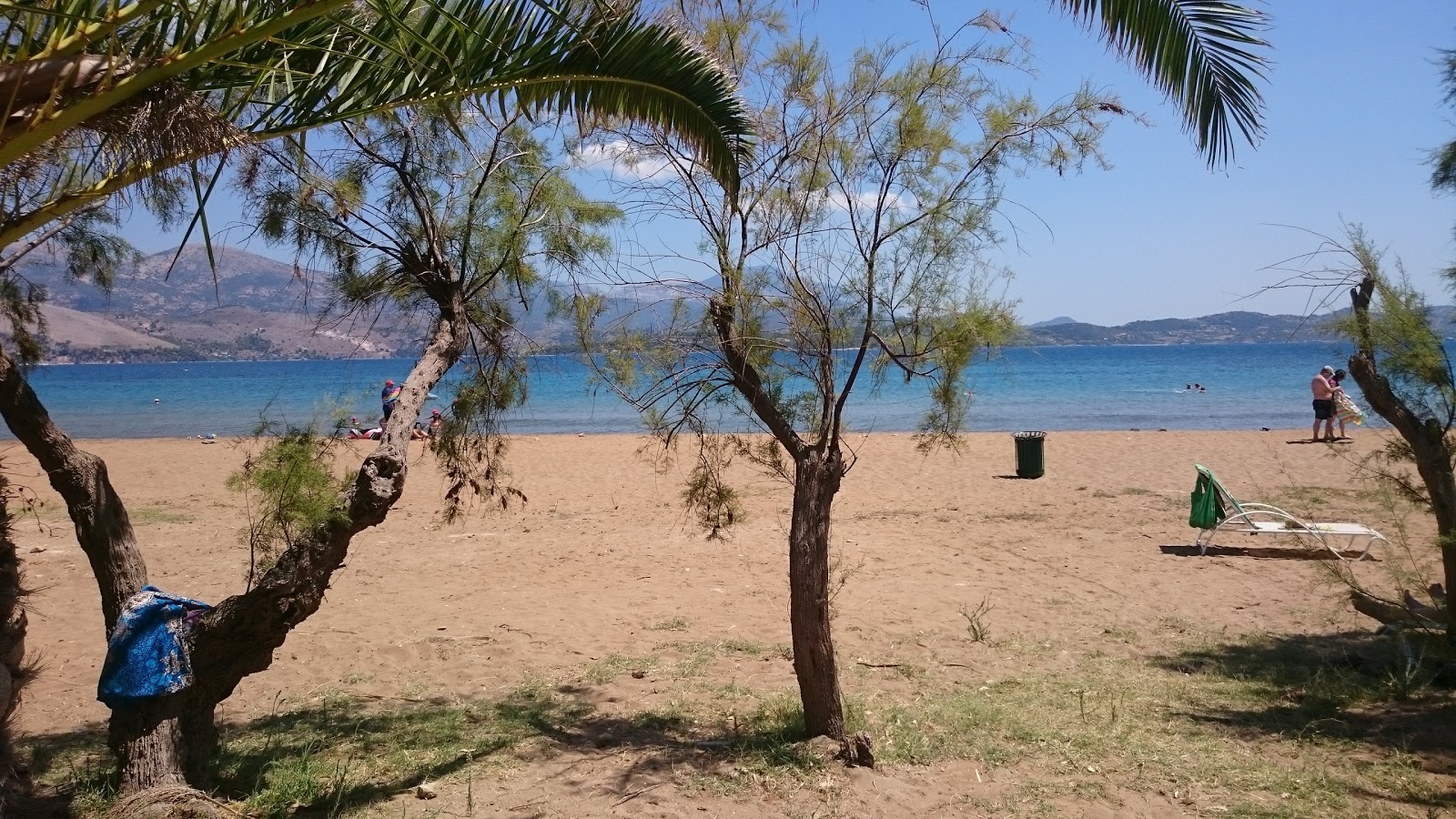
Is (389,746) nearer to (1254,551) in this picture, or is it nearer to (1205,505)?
(1205,505)

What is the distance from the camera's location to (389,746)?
5402mm

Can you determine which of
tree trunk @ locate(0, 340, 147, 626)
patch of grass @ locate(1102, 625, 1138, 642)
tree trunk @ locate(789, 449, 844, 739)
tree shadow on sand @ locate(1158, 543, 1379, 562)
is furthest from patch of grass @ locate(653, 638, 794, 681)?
tree shadow on sand @ locate(1158, 543, 1379, 562)

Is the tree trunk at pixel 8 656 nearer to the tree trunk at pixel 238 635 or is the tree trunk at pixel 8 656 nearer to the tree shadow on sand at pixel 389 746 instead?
the tree shadow on sand at pixel 389 746

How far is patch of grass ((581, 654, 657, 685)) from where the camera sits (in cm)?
682

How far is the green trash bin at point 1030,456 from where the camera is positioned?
15562 millimetres

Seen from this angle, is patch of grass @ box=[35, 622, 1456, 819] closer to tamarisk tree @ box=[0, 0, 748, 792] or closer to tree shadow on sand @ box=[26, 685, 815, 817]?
tree shadow on sand @ box=[26, 685, 815, 817]

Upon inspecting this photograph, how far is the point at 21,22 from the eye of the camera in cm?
315

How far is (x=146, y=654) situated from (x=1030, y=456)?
1352 centimetres

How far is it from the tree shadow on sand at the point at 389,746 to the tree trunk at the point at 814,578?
337mm

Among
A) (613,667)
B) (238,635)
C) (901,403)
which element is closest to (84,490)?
(238,635)

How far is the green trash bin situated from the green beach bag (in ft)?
16.9

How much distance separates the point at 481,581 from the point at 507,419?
350cm

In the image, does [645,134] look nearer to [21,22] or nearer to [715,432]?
[715,432]

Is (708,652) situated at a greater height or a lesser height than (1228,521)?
lesser
